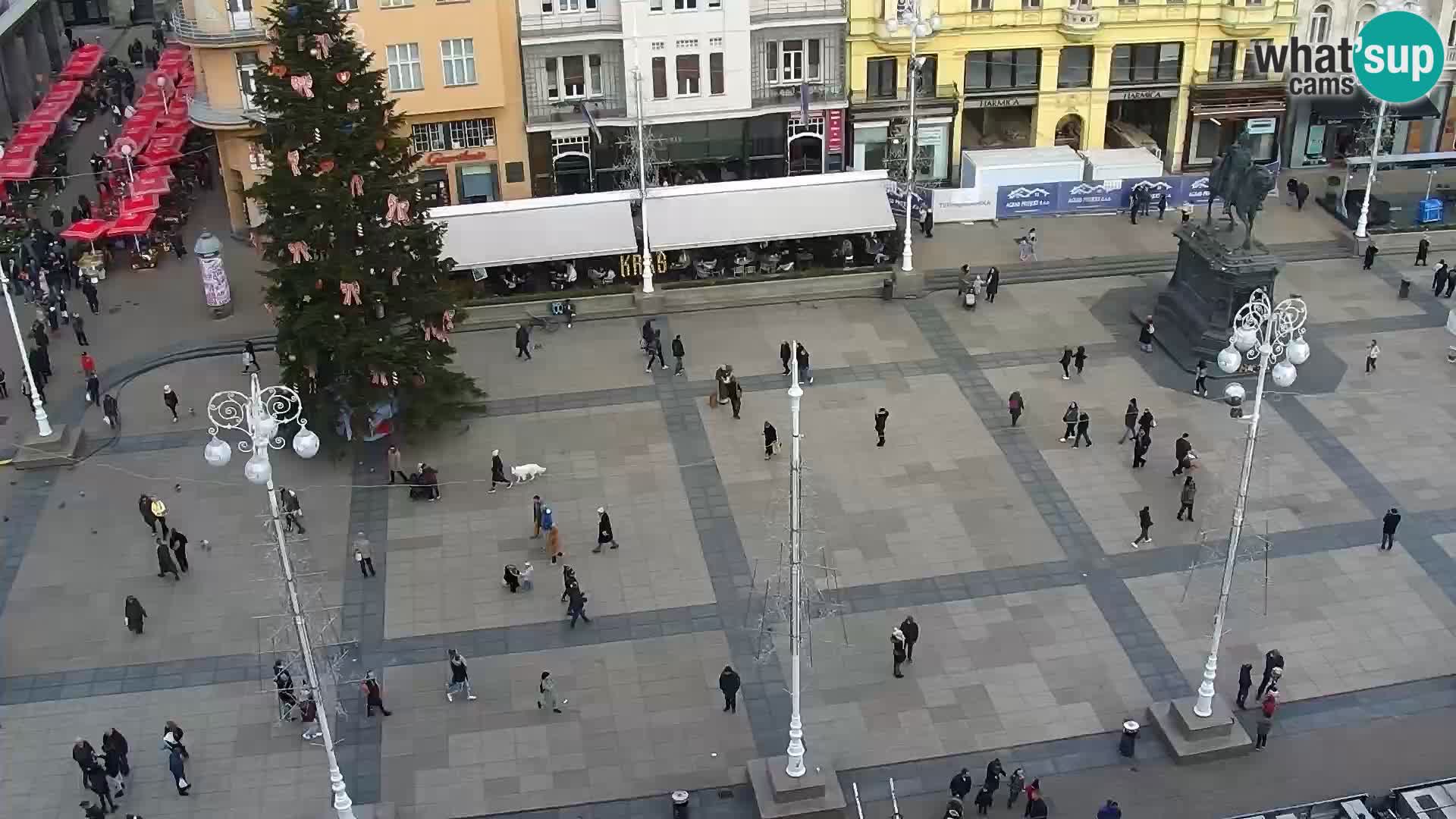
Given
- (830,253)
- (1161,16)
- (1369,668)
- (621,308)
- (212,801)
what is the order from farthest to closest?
(1161,16) → (830,253) → (621,308) → (1369,668) → (212,801)

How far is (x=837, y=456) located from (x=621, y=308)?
11347 mm

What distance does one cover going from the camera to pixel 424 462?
124 feet

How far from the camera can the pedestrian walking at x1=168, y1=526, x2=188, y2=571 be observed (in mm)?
33562

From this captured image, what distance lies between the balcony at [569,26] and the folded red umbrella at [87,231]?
1588cm

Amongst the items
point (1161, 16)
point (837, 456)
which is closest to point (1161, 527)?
point (837, 456)

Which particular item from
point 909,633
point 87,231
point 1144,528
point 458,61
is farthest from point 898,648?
point 87,231

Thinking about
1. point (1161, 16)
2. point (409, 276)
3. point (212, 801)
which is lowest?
point (212, 801)

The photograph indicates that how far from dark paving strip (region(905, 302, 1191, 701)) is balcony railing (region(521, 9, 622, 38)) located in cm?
1525

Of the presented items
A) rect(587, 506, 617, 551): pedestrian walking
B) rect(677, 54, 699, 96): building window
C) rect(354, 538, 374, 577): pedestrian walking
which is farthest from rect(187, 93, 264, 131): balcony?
rect(587, 506, 617, 551): pedestrian walking

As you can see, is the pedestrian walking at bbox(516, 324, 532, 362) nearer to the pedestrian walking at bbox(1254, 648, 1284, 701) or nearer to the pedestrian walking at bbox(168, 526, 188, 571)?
the pedestrian walking at bbox(168, 526, 188, 571)

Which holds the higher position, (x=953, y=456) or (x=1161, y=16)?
(x=1161, y=16)

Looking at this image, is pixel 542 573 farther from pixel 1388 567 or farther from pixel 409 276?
pixel 1388 567

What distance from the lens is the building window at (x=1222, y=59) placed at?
53906 mm

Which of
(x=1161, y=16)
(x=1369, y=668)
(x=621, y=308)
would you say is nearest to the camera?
(x=1369, y=668)
